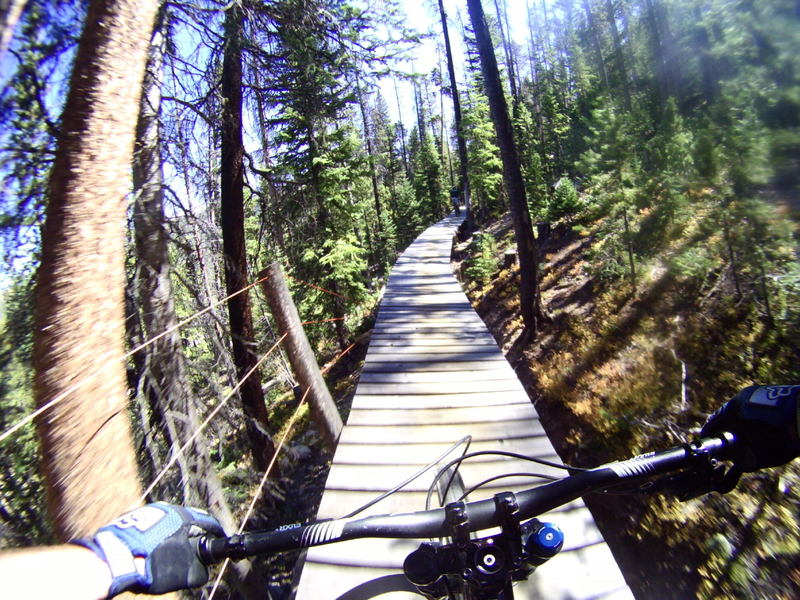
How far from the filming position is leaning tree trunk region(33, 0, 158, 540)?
1.44m

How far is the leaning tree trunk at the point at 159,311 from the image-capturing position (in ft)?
9.05

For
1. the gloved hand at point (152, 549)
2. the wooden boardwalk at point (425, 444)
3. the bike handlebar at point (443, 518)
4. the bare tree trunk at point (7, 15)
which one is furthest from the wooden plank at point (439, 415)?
the bare tree trunk at point (7, 15)

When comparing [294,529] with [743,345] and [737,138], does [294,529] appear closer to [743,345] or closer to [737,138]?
[737,138]

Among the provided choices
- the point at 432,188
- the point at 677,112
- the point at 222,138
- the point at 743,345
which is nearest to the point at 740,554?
the point at 743,345

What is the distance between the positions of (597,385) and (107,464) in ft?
20.3

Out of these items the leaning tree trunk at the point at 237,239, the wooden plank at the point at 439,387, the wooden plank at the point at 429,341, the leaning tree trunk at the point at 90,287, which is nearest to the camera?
the leaning tree trunk at the point at 90,287

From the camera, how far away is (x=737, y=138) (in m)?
4.16

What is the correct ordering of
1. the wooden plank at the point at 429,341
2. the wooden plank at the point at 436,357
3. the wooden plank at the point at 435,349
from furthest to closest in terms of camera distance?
the wooden plank at the point at 429,341
the wooden plank at the point at 435,349
the wooden plank at the point at 436,357

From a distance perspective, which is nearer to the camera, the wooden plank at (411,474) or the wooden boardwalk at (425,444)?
the wooden boardwalk at (425,444)

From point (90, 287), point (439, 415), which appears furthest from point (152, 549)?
point (439, 415)

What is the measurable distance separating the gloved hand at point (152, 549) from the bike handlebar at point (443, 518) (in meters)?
0.06

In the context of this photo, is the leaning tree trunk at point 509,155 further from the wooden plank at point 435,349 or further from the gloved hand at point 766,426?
the gloved hand at point 766,426

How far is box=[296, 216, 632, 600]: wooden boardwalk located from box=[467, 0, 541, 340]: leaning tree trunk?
2146 millimetres

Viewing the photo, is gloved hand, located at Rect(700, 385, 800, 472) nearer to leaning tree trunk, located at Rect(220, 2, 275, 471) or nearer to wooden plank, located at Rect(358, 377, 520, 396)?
wooden plank, located at Rect(358, 377, 520, 396)
